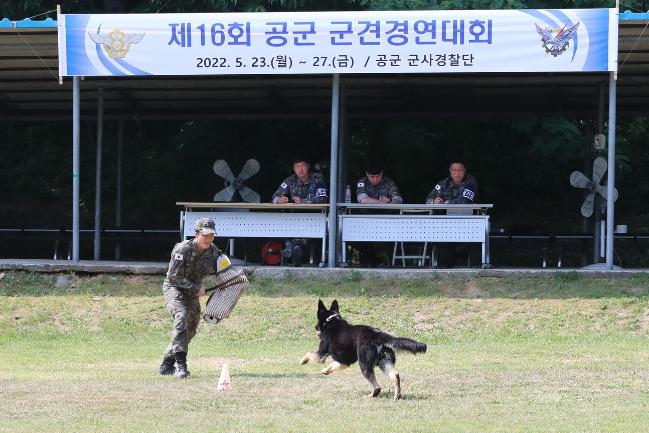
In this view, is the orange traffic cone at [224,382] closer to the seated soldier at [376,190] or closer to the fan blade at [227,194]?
the seated soldier at [376,190]

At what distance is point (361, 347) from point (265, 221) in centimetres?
875

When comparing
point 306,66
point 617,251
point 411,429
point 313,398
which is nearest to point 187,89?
point 306,66

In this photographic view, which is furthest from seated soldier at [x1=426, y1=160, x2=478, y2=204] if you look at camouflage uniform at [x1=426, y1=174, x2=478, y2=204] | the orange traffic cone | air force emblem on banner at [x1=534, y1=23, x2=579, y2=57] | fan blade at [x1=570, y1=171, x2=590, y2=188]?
the orange traffic cone

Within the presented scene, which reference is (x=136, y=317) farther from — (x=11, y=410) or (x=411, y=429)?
(x=411, y=429)

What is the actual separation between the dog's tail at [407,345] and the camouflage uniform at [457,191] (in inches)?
360

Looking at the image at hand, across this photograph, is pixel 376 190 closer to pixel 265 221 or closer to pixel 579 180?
pixel 265 221

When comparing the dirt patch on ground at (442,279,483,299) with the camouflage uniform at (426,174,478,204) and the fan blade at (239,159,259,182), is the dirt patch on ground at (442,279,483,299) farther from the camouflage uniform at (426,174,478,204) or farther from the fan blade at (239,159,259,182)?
the fan blade at (239,159,259,182)

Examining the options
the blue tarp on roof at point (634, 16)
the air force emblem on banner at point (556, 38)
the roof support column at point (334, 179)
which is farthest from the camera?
the roof support column at point (334, 179)

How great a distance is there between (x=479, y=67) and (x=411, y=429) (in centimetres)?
995

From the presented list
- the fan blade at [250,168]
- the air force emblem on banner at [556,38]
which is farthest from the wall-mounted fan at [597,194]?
the fan blade at [250,168]

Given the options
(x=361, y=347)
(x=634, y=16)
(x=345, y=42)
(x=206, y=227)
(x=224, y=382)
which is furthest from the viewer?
(x=345, y=42)

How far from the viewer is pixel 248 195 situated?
71.8 feet

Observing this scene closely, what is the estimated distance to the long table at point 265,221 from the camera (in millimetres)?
19719

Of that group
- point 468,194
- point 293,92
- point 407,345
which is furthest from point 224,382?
point 293,92
